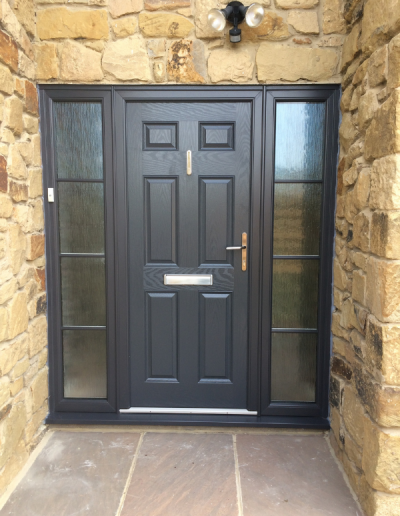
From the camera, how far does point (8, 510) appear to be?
1.94m

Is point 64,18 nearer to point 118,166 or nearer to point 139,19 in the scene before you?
point 139,19

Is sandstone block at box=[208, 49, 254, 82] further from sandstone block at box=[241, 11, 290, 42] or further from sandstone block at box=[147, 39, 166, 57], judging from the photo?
sandstone block at box=[147, 39, 166, 57]

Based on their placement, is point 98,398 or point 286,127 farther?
point 98,398

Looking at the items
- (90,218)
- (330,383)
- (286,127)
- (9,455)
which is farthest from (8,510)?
(286,127)

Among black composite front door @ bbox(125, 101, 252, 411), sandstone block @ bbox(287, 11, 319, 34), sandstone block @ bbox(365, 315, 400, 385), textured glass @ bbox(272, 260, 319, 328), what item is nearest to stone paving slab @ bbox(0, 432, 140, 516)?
black composite front door @ bbox(125, 101, 252, 411)

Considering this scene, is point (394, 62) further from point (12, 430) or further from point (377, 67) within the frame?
point (12, 430)

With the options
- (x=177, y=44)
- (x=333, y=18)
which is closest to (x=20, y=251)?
(x=177, y=44)

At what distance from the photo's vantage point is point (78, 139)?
2520 mm

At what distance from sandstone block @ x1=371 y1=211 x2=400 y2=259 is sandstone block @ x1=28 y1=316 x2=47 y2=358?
1936mm

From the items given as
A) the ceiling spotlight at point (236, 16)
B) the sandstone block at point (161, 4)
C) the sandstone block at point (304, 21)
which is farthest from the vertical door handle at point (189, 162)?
the sandstone block at point (304, 21)

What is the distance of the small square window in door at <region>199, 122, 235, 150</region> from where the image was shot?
8.25 ft

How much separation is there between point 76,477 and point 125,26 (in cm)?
256

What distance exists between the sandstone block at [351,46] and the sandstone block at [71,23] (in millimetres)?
1391

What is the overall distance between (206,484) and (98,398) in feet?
3.07
